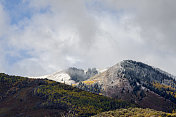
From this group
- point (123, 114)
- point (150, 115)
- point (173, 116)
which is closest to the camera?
point (173, 116)

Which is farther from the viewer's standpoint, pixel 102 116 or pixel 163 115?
pixel 102 116

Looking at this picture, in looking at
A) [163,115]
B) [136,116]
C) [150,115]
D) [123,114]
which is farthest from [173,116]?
[123,114]

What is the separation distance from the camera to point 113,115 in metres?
185

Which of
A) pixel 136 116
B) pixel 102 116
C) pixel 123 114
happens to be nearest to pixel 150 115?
pixel 136 116

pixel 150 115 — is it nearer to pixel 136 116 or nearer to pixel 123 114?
pixel 136 116

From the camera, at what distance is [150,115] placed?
15850 centimetres

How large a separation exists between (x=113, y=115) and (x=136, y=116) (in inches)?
1071

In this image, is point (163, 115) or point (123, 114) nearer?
point (163, 115)

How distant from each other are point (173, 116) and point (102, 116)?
210ft

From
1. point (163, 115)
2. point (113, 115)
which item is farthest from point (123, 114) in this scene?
point (163, 115)

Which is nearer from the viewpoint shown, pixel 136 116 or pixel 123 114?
pixel 136 116

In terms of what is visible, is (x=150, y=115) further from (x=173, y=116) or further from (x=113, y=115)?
(x=113, y=115)

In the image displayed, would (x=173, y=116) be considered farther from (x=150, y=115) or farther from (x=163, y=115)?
(x=150, y=115)

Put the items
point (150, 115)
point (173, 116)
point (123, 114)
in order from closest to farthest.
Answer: point (173, 116) < point (150, 115) < point (123, 114)
